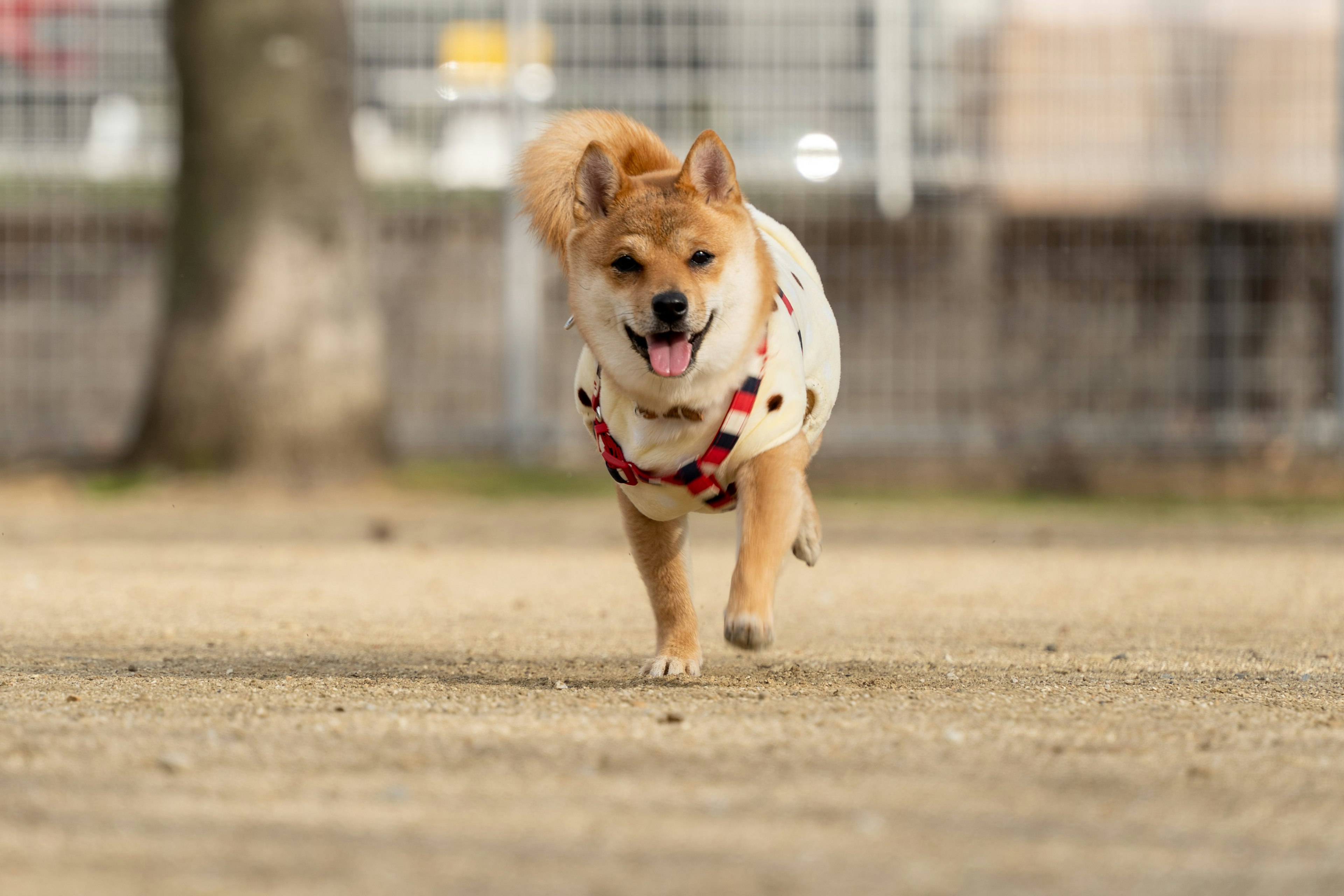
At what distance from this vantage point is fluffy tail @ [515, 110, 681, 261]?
3953mm

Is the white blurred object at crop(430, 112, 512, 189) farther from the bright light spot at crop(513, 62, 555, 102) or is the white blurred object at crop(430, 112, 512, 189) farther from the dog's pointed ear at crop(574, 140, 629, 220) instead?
the dog's pointed ear at crop(574, 140, 629, 220)

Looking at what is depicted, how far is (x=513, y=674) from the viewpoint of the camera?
3.79 m

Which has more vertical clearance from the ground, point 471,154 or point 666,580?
point 471,154

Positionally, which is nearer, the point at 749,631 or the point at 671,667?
the point at 749,631

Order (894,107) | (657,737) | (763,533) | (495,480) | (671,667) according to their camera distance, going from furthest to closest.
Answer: (894,107) < (495,480) < (671,667) < (763,533) < (657,737)

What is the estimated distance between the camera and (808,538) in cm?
405

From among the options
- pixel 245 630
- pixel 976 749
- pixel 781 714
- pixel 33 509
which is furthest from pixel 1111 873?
pixel 33 509

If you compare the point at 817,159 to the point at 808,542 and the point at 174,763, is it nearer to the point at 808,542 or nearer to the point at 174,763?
the point at 808,542

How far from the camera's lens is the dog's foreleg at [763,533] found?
3.24m

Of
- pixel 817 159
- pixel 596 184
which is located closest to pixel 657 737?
pixel 596 184

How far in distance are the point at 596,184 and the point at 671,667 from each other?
3.67 ft

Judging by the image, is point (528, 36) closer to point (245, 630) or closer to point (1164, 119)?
point (1164, 119)

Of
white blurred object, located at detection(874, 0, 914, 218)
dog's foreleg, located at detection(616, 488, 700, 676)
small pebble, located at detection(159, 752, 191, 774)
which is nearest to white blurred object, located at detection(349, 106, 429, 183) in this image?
white blurred object, located at detection(874, 0, 914, 218)

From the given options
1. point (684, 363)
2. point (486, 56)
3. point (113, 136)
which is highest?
point (486, 56)
